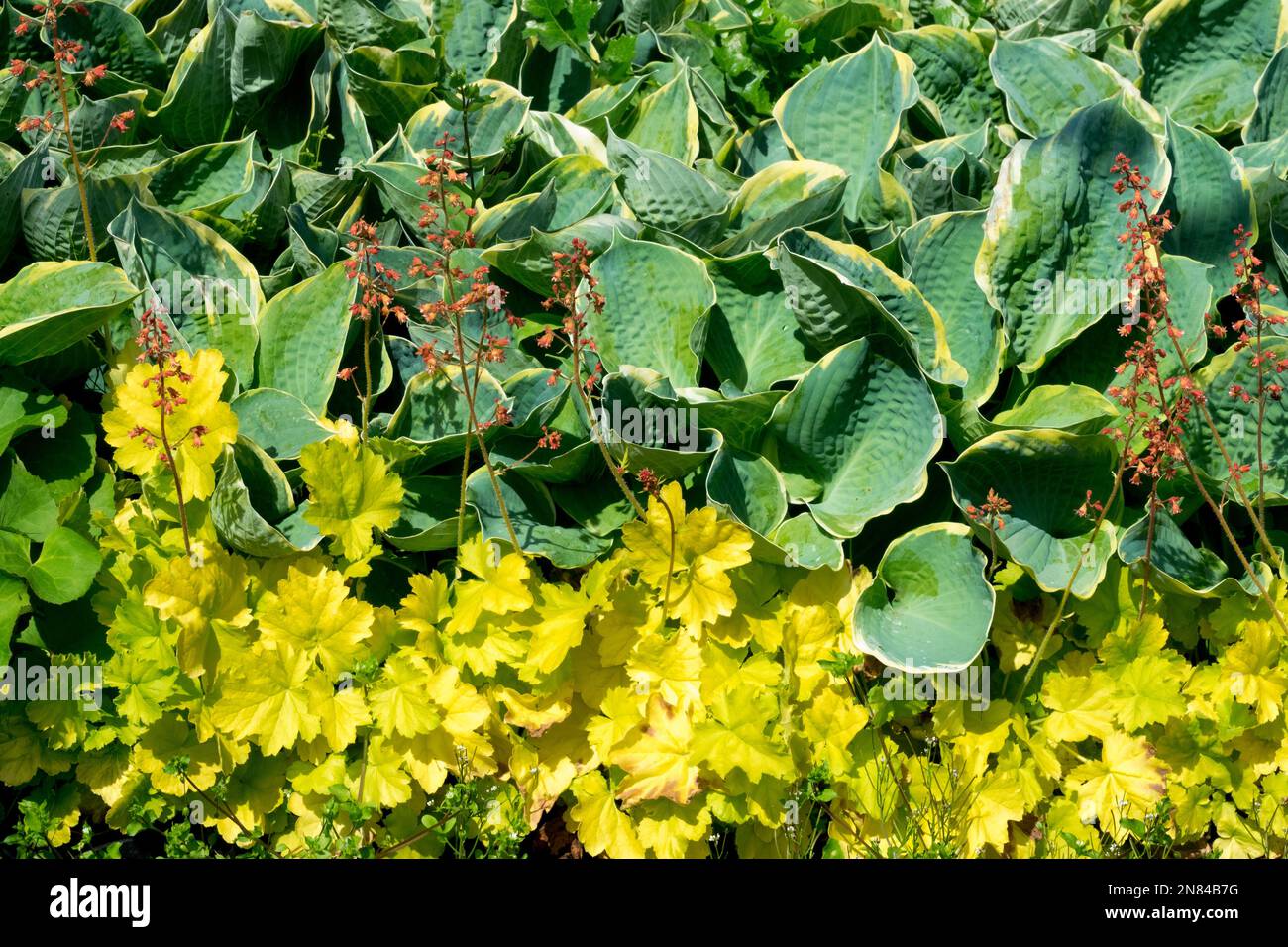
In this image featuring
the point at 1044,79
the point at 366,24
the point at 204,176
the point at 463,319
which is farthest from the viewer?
the point at 366,24

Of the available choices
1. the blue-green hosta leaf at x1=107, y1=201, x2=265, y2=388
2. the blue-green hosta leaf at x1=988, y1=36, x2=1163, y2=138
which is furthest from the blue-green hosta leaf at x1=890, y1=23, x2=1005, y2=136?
the blue-green hosta leaf at x1=107, y1=201, x2=265, y2=388

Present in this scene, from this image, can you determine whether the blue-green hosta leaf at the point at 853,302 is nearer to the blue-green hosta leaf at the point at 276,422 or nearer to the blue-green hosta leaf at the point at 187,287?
the blue-green hosta leaf at the point at 276,422

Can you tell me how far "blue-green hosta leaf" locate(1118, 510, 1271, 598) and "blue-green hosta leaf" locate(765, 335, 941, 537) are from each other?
380 millimetres

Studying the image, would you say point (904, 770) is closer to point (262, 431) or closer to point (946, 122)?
point (262, 431)

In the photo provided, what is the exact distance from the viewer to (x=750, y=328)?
2.70 metres

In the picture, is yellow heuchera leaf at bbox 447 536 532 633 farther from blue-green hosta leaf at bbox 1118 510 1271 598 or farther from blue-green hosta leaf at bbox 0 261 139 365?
blue-green hosta leaf at bbox 1118 510 1271 598

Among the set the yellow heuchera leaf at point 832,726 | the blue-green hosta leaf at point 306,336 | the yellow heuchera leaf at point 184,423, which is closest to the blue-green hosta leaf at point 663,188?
the blue-green hosta leaf at point 306,336

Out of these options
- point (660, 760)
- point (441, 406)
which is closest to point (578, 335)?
point (441, 406)

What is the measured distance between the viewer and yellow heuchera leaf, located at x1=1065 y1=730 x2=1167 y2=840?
2.28m

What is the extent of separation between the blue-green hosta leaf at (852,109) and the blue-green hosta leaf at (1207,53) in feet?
2.46

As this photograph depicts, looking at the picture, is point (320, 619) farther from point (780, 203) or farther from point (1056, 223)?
point (1056, 223)

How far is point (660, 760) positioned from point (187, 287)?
52.1 inches

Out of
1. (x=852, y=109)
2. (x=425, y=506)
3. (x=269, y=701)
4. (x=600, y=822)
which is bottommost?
(x=600, y=822)

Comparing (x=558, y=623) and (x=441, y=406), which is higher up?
(x=441, y=406)
